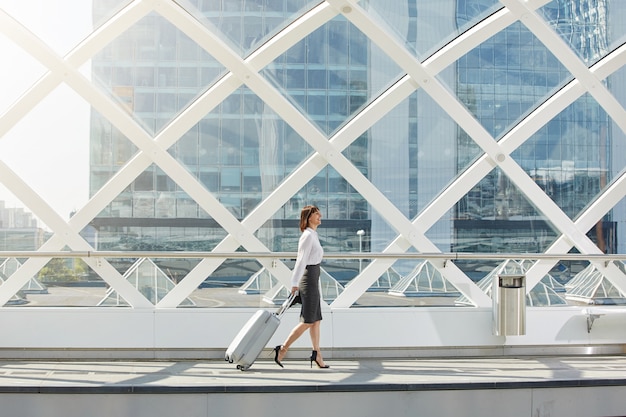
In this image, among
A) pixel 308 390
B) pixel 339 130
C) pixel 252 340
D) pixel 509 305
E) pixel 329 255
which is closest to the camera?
pixel 308 390

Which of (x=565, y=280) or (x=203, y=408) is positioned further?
(x=565, y=280)

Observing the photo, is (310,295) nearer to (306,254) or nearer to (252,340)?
(306,254)

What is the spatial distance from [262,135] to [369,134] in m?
1.31

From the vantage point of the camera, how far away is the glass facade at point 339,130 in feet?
31.8

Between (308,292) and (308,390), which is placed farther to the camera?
(308,292)

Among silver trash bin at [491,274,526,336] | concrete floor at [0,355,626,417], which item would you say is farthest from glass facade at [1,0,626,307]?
concrete floor at [0,355,626,417]

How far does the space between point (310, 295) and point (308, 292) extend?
39 mm

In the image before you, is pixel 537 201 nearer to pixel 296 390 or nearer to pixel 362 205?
pixel 362 205

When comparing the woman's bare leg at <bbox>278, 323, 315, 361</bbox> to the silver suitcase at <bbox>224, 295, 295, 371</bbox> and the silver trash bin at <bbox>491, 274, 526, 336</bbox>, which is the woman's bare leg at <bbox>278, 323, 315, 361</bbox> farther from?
the silver trash bin at <bbox>491, 274, 526, 336</bbox>

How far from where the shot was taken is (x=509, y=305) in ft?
31.2

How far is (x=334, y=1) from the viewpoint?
9688mm

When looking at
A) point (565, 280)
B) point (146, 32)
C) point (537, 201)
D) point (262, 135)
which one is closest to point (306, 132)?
point (262, 135)

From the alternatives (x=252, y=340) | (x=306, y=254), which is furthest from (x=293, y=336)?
(x=306, y=254)

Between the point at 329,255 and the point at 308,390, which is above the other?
the point at 329,255
